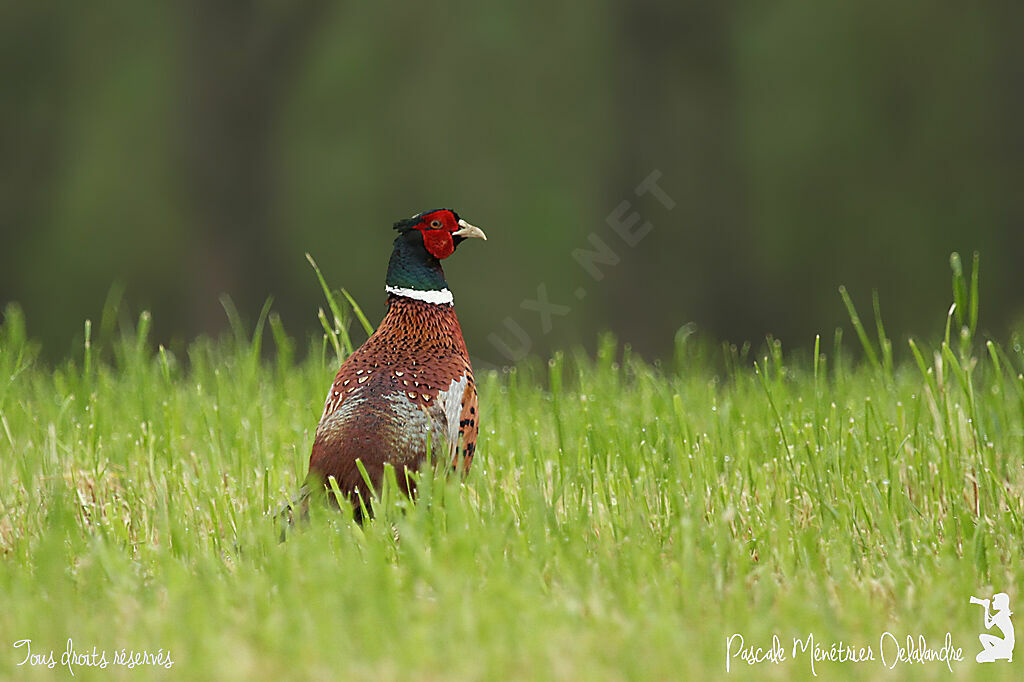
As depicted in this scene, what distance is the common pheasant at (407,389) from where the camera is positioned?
3.82m

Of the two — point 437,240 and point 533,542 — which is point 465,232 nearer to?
point 437,240

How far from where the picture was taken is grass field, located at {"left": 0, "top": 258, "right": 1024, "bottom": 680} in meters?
2.83

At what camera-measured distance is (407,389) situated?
12.9ft

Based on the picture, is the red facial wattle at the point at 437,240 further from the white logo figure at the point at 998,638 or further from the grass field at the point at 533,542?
the white logo figure at the point at 998,638

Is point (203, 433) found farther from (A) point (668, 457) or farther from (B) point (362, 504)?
(A) point (668, 457)

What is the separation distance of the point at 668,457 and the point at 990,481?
3.76 feet

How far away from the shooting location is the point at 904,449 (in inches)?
176

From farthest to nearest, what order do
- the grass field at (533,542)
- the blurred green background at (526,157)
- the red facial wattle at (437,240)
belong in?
1. the blurred green background at (526,157)
2. the red facial wattle at (437,240)
3. the grass field at (533,542)

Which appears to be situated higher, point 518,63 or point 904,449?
point 518,63

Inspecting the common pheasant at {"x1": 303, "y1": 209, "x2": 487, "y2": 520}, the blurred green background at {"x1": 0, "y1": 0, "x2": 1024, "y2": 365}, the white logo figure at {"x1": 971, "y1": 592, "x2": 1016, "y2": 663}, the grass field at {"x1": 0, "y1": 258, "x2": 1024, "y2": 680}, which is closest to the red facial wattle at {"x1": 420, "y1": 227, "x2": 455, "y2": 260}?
the common pheasant at {"x1": 303, "y1": 209, "x2": 487, "y2": 520}

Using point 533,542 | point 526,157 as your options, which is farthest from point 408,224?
point 526,157

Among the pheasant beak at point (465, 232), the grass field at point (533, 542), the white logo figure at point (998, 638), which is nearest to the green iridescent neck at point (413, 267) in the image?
the pheasant beak at point (465, 232)

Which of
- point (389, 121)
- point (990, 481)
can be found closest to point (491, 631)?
point (990, 481)

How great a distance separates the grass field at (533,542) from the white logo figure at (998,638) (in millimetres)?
39
